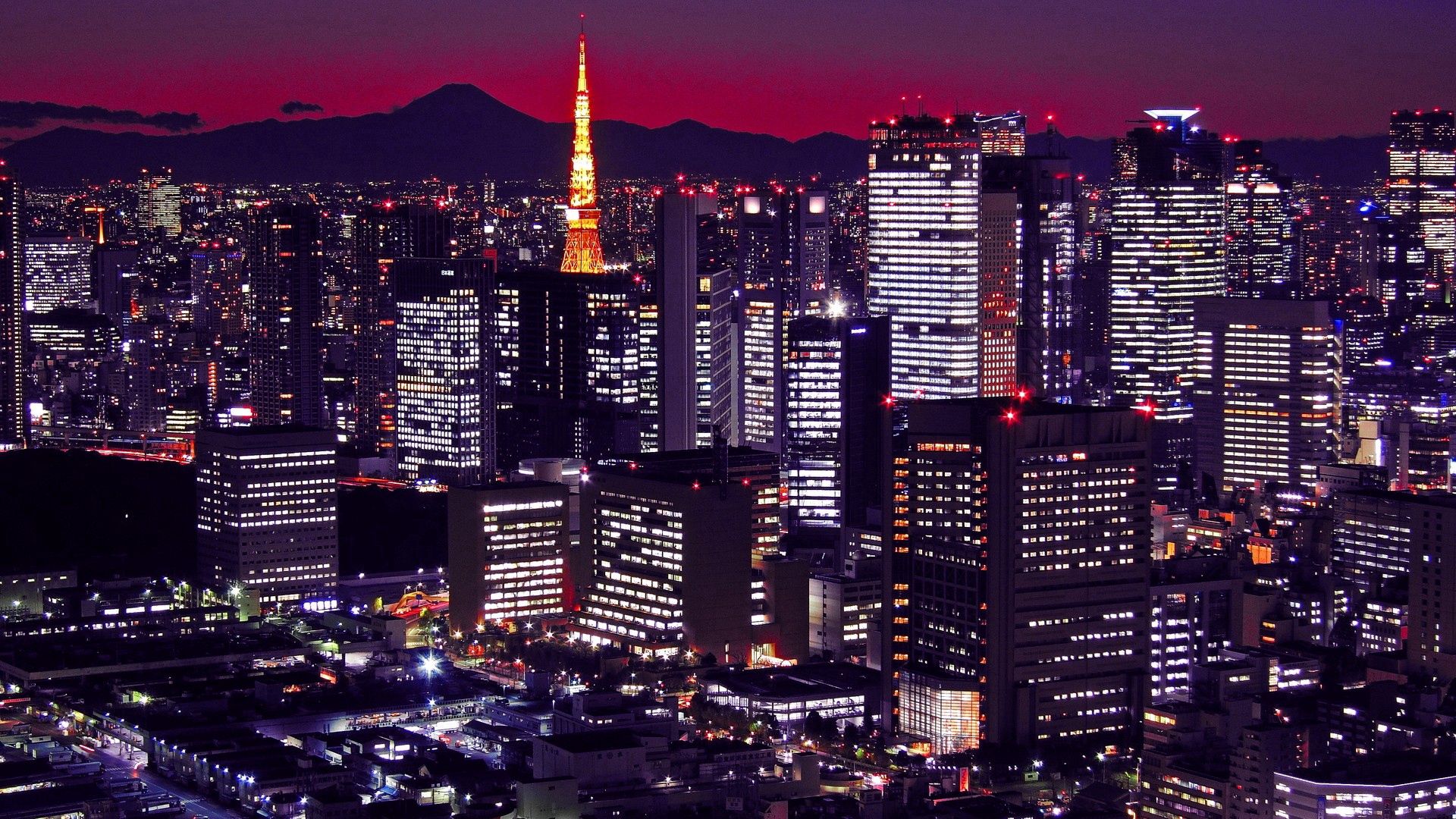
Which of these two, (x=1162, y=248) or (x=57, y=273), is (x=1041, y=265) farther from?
(x=57, y=273)

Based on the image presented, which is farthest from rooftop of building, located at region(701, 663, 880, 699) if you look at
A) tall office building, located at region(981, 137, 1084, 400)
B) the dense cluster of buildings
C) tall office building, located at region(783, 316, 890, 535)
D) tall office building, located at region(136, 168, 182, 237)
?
tall office building, located at region(136, 168, 182, 237)

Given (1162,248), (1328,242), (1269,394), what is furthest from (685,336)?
(1328,242)

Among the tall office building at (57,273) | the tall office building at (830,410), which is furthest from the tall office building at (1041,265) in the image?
the tall office building at (57,273)

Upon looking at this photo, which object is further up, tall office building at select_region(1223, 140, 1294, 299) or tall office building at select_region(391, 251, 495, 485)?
tall office building at select_region(1223, 140, 1294, 299)

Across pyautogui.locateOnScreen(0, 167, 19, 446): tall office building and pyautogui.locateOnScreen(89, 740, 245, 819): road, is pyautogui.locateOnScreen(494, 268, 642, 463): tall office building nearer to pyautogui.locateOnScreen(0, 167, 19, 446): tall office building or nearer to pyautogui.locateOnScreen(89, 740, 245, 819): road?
pyautogui.locateOnScreen(0, 167, 19, 446): tall office building

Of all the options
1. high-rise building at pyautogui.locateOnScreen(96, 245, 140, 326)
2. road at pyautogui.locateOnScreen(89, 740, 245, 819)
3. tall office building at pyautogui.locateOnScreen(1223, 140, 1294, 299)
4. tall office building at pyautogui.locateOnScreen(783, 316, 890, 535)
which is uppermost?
tall office building at pyautogui.locateOnScreen(1223, 140, 1294, 299)

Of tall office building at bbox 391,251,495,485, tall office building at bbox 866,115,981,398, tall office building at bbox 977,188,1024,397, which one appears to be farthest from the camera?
tall office building at bbox 391,251,495,485
